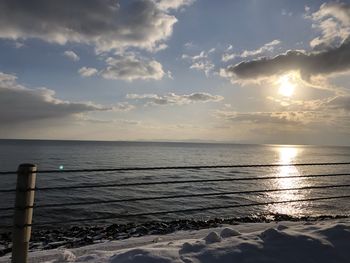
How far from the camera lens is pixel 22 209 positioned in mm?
4309

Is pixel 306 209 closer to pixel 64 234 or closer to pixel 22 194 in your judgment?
pixel 64 234

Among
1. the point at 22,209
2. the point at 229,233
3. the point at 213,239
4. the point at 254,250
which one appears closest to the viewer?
the point at 22,209

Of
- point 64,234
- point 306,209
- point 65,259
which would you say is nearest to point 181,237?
point 65,259

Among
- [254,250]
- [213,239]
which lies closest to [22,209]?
[213,239]

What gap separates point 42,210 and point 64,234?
1203 cm

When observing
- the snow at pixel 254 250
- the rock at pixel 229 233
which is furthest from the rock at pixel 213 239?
the rock at pixel 229 233

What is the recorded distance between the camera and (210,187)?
37.4 m

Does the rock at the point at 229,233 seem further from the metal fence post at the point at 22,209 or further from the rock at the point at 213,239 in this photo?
the metal fence post at the point at 22,209

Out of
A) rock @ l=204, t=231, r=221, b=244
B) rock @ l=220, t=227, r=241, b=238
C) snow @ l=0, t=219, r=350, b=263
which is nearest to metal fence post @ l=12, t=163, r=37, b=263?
snow @ l=0, t=219, r=350, b=263

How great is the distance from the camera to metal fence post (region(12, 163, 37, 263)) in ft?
14.0

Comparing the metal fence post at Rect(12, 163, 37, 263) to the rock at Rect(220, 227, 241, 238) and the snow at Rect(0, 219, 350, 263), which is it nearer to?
the snow at Rect(0, 219, 350, 263)

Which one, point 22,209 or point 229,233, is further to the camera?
point 229,233

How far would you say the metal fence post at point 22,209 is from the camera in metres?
4.26

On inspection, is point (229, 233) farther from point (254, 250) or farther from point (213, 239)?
point (254, 250)
